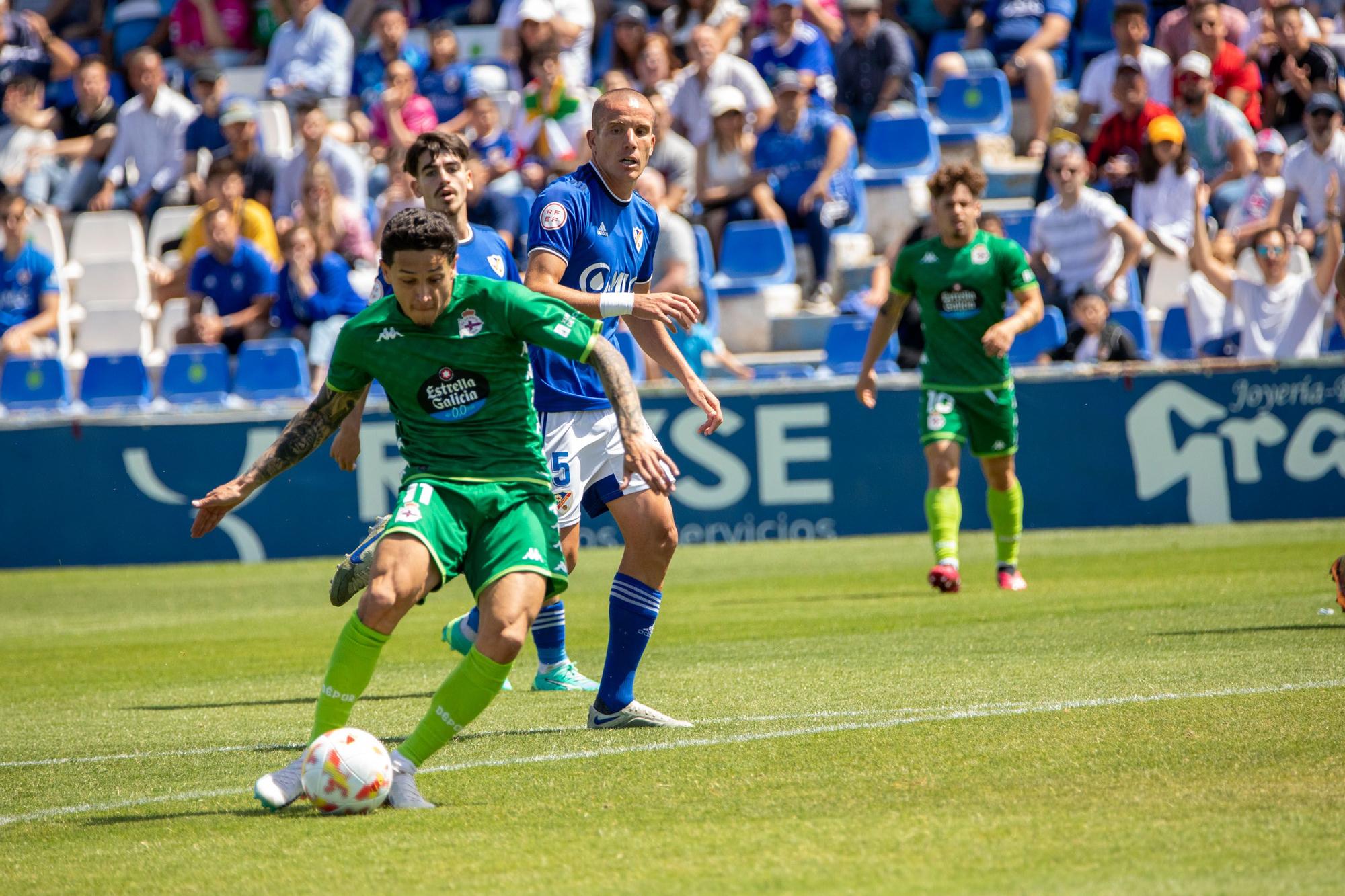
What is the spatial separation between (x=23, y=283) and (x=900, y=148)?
9.01 m

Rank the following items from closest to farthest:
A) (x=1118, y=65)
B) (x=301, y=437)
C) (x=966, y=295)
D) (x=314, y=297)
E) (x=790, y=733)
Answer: (x=301, y=437)
(x=790, y=733)
(x=966, y=295)
(x=314, y=297)
(x=1118, y=65)

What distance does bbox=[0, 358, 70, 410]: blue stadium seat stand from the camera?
1634 centimetres

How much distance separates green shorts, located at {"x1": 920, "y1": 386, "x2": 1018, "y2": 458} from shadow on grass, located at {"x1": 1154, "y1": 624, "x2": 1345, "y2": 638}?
8.76ft

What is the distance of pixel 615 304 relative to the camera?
6.10 m

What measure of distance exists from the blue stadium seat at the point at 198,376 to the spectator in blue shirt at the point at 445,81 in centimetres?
417

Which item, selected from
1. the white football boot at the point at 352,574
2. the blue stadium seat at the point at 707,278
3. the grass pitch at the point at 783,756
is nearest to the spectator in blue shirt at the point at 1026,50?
the blue stadium seat at the point at 707,278

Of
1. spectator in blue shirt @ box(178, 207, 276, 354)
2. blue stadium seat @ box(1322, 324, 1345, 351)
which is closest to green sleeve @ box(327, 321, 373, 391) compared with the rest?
blue stadium seat @ box(1322, 324, 1345, 351)

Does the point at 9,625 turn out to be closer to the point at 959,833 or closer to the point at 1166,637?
the point at 1166,637

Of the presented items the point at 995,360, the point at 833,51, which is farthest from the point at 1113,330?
the point at 833,51

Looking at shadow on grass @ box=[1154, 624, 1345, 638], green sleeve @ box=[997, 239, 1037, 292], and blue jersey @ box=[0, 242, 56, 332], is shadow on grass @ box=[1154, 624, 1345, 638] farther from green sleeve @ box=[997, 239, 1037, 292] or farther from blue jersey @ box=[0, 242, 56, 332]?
blue jersey @ box=[0, 242, 56, 332]

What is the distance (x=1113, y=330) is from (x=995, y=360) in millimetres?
3932

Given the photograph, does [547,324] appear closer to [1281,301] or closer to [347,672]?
[347,672]

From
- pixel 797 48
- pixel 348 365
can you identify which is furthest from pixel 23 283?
pixel 348 365

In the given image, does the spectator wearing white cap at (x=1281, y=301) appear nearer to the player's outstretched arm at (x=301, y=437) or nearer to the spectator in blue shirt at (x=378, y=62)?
the spectator in blue shirt at (x=378, y=62)
